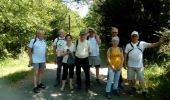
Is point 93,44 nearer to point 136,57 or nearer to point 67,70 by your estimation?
point 67,70

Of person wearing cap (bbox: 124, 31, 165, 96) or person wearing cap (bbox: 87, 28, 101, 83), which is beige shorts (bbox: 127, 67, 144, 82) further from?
person wearing cap (bbox: 87, 28, 101, 83)

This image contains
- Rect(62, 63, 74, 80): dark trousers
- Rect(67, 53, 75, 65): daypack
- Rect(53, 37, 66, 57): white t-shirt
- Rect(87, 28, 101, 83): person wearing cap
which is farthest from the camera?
Rect(87, 28, 101, 83): person wearing cap

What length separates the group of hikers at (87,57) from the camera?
10.6m

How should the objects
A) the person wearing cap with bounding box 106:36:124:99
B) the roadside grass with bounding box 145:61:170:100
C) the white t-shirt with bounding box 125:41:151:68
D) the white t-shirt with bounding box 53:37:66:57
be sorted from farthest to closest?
the white t-shirt with bounding box 53:37:66:57
the person wearing cap with bounding box 106:36:124:99
the white t-shirt with bounding box 125:41:151:68
the roadside grass with bounding box 145:61:170:100

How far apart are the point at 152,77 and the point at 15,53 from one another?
45.1ft

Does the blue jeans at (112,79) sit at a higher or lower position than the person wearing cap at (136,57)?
lower

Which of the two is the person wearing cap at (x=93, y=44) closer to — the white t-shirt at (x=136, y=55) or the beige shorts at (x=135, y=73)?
the white t-shirt at (x=136, y=55)

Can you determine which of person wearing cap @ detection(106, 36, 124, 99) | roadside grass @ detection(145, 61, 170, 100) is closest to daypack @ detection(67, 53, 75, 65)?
person wearing cap @ detection(106, 36, 124, 99)

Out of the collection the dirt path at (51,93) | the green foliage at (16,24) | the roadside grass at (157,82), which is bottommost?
the dirt path at (51,93)

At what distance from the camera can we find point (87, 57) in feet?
37.0

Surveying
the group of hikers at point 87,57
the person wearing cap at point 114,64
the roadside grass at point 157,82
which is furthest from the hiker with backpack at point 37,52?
the roadside grass at point 157,82

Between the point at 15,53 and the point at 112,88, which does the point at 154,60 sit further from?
the point at 15,53

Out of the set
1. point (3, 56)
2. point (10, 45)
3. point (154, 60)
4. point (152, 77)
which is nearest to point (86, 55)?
point (152, 77)

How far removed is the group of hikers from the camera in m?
10.6
